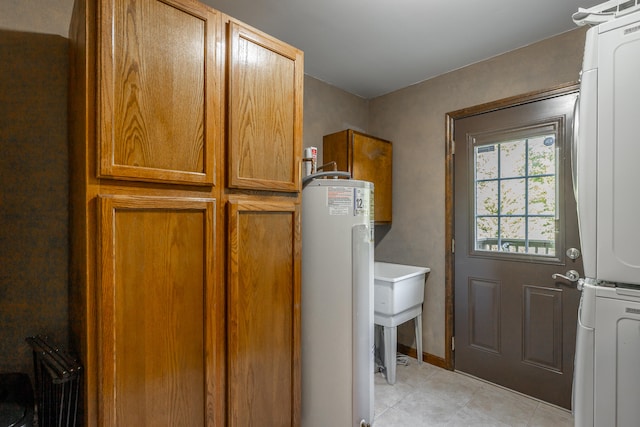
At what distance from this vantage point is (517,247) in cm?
237

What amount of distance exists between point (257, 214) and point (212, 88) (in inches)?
21.6

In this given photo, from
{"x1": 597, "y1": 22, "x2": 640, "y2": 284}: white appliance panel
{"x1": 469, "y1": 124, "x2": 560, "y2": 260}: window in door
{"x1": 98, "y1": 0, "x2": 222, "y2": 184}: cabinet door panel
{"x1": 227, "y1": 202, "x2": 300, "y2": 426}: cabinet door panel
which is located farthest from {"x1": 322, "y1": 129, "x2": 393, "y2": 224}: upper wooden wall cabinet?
{"x1": 597, "y1": 22, "x2": 640, "y2": 284}: white appliance panel

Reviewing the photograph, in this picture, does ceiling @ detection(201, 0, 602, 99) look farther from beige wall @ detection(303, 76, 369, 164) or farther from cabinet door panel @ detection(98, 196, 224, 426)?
cabinet door panel @ detection(98, 196, 224, 426)

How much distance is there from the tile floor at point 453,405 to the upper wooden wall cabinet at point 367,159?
4.47 feet

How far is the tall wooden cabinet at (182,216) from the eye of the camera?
1037mm

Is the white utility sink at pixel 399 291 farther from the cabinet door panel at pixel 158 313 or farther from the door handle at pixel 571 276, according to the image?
the cabinet door panel at pixel 158 313

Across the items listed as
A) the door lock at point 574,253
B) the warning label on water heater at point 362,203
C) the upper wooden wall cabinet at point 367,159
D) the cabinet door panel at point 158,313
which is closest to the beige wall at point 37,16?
the cabinet door panel at point 158,313

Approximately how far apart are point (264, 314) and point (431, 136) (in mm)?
2161

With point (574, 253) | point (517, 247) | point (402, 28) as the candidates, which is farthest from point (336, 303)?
point (402, 28)

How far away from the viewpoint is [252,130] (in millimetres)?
1410

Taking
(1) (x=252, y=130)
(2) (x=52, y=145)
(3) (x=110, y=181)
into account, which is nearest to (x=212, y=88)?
(1) (x=252, y=130)

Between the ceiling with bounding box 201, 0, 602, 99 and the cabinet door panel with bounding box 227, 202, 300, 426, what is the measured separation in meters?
1.26

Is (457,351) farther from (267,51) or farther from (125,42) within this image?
(125,42)

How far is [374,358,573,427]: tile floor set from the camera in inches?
80.4
